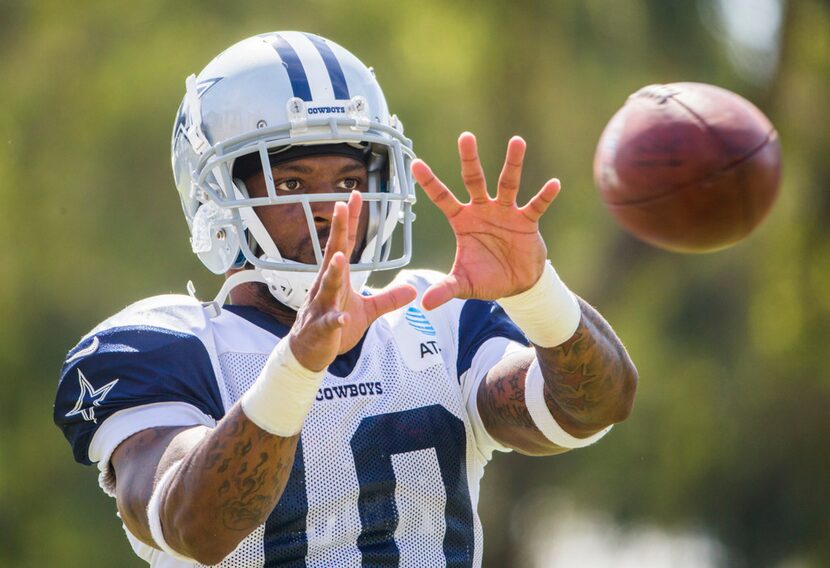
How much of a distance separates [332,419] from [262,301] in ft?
1.25

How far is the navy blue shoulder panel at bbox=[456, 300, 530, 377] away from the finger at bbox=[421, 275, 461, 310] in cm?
64

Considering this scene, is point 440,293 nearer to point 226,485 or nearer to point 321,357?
point 321,357

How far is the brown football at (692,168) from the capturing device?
2857 mm

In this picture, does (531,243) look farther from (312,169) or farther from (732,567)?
(732,567)

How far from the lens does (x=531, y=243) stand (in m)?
2.80

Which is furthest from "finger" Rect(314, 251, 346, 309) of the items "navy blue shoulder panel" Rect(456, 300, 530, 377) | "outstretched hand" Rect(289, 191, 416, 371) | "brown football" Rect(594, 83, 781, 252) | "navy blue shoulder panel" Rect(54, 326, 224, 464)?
"navy blue shoulder panel" Rect(456, 300, 530, 377)

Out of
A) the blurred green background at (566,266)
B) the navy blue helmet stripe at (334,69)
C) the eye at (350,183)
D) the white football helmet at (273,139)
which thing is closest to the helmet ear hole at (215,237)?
the white football helmet at (273,139)

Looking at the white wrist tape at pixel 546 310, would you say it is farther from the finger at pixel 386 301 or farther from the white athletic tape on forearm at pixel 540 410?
the finger at pixel 386 301

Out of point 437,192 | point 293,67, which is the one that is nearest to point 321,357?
point 437,192

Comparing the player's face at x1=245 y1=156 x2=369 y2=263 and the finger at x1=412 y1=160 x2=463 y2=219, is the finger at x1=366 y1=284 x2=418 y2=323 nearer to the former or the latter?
the finger at x1=412 y1=160 x2=463 y2=219

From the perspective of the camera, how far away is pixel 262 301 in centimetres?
328

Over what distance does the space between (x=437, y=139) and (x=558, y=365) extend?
528 centimetres

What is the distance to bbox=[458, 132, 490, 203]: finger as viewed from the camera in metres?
2.74

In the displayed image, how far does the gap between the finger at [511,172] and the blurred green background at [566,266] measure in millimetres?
4949
